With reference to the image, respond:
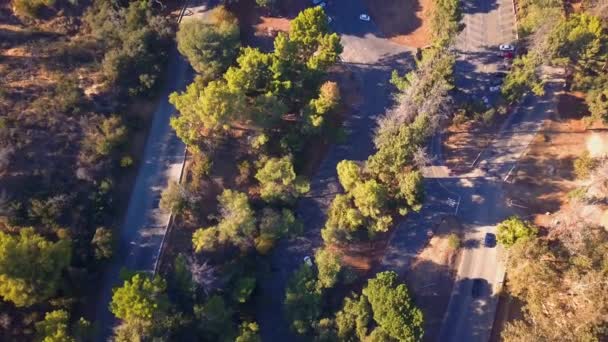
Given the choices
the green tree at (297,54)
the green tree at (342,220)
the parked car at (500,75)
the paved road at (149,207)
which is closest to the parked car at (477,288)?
the green tree at (342,220)

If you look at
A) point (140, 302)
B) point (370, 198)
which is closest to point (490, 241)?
point (370, 198)

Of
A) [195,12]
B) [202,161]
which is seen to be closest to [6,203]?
[202,161]

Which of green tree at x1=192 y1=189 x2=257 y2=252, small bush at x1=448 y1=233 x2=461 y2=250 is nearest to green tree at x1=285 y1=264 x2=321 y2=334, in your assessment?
green tree at x1=192 y1=189 x2=257 y2=252

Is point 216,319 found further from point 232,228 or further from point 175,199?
point 175,199

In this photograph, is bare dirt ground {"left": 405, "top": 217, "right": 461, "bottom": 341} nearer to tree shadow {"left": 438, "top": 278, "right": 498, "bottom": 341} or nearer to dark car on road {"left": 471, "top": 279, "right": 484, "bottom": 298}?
tree shadow {"left": 438, "top": 278, "right": 498, "bottom": 341}

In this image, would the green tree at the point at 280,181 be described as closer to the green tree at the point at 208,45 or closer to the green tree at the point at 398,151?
the green tree at the point at 398,151
